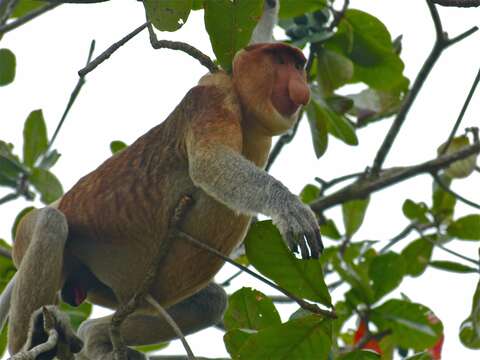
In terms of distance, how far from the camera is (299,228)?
322cm

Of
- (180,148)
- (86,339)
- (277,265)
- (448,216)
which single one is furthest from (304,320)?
(448,216)

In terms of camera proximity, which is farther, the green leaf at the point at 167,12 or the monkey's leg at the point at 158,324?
the monkey's leg at the point at 158,324

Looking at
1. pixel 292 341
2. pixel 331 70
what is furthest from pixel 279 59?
pixel 292 341

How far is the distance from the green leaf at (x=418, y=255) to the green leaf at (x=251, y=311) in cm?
175

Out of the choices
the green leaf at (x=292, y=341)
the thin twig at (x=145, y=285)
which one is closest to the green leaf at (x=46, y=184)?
the thin twig at (x=145, y=285)

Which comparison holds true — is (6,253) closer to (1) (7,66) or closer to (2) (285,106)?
(1) (7,66)

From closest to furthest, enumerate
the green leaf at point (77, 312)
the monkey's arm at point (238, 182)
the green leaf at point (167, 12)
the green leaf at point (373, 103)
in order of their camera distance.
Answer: the green leaf at point (167, 12) < the monkey's arm at point (238, 182) < the green leaf at point (77, 312) < the green leaf at point (373, 103)

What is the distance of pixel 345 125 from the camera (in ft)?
14.7

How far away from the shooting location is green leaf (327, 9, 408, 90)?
14.5 ft

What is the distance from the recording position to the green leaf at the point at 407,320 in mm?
4000

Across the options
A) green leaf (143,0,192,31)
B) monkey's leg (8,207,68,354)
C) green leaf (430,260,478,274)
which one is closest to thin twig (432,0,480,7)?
green leaf (143,0,192,31)

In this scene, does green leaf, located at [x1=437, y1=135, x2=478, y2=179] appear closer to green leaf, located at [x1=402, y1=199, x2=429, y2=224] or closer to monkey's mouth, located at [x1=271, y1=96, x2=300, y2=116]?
green leaf, located at [x1=402, y1=199, x2=429, y2=224]

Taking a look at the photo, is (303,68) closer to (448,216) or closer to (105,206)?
(105,206)

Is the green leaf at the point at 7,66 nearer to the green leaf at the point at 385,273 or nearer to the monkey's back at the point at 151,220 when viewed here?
the monkey's back at the point at 151,220
